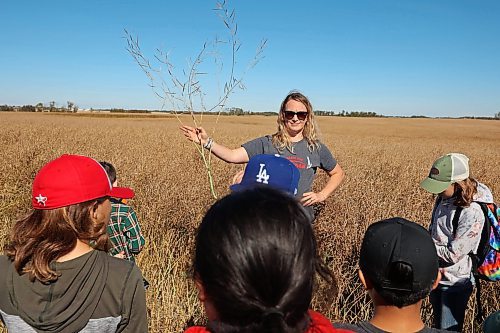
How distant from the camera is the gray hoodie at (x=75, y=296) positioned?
63.2 inches

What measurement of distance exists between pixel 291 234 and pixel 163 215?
4354 millimetres

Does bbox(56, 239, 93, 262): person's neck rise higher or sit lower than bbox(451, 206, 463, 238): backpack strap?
lower

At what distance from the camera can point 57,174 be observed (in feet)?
5.68

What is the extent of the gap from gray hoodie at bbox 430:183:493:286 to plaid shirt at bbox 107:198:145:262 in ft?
6.56

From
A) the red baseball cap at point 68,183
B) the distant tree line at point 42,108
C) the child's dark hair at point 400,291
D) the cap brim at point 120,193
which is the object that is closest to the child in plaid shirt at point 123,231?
the cap brim at point 120,193

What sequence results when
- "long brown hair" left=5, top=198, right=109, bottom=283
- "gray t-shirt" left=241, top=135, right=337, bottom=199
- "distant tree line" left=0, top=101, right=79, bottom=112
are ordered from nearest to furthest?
"long brown hair" left=5, top=198, right=109, bottom=283
"gray t-shirt" left=241, top=135, right=337, bottom=199
"distant tree line" left=0, top=101, right=79, bottom=112

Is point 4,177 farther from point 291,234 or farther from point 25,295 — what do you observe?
point 291,234

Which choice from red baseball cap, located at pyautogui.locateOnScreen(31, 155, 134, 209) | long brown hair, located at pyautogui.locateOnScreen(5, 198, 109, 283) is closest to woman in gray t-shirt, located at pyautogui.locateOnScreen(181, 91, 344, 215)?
red baseball cap, located at pyautogui.locateOnScreen(31, 155, 134, 209)

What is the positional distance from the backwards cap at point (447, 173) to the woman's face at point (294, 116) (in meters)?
1.09

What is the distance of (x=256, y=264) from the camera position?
93 centimetres

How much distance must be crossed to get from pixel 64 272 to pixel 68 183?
0.35m

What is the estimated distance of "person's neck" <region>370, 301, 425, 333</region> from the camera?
1.45 meters

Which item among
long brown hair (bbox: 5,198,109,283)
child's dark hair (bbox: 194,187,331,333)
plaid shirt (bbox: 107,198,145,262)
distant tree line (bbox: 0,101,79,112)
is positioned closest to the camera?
child's dark hair (bbox: 194,187,331,333)

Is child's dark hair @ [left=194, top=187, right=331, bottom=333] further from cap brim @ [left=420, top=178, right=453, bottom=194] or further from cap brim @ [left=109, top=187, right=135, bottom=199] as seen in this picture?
cap brim @ [left=420, top=178, right=453, bottom=194]
